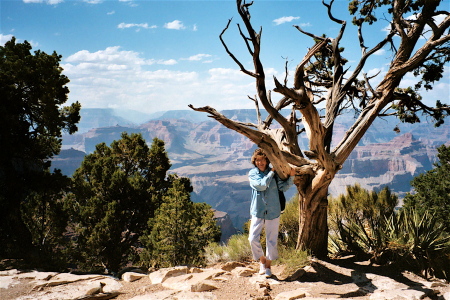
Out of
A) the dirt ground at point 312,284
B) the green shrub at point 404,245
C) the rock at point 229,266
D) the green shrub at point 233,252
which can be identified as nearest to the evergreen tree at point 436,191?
the green shrub at point 404,245

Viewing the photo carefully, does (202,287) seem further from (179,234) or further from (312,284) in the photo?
(179,234)

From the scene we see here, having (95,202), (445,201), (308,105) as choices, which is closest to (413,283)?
(308,105)

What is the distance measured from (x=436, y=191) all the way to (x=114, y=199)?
1551 centimetres

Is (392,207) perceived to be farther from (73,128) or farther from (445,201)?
(73,128)

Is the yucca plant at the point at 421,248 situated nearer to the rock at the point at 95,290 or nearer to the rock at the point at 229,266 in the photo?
the rock at the point at 229,266

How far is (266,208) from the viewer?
4.84m

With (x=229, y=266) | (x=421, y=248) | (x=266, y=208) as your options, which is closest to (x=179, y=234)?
(x=229, y=266)

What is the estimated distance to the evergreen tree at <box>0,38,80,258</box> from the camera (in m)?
10.2

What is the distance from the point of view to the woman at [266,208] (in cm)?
482

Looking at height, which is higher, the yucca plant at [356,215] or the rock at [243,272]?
the yucca plant at [356,215]

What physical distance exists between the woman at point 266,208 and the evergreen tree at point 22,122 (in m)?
9.25

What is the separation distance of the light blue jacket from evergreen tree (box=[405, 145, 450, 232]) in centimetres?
1064

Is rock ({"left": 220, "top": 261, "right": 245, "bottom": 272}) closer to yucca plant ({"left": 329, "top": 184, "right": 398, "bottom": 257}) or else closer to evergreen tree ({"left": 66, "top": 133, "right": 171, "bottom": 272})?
yucca plant ({"left": 329, "top": 184, "right": 398, "bottom": 257})

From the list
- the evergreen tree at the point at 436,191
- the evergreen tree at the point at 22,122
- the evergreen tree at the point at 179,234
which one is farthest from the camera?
the evergreen tree at the point at 436,191
